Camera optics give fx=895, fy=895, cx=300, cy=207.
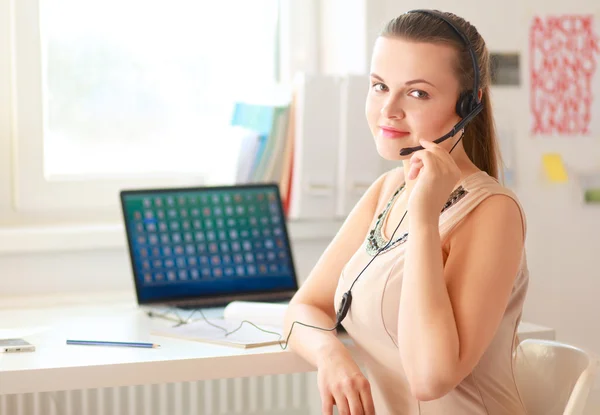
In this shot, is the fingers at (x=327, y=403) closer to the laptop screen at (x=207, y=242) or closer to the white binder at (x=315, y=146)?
the laptop screen at (x=207, y=242)

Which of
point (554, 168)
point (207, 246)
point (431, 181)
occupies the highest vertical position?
point (431, 181)

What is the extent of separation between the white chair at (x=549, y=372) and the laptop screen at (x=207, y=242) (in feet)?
2.11

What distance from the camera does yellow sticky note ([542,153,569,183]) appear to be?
2.44 meters

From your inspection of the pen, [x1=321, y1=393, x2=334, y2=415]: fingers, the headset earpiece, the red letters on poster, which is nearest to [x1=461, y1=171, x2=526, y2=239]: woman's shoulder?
the headset earpiece

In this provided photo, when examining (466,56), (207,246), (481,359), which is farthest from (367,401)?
(207,246)

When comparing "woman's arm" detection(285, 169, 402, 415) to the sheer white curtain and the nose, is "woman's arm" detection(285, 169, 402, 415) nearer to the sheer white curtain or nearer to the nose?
the nose

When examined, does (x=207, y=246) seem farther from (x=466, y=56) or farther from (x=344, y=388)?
(x=466, y=56)

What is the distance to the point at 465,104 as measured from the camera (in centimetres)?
136

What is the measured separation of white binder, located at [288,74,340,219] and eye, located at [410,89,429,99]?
2.94 feet

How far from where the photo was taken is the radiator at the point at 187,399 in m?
2.13

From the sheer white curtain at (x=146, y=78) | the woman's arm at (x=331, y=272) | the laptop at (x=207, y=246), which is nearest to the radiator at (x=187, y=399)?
the laptop at (x=207, y=246)

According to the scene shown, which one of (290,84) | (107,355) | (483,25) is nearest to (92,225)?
(290,84)

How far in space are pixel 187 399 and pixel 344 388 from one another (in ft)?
3.40

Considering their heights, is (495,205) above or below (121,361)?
above
